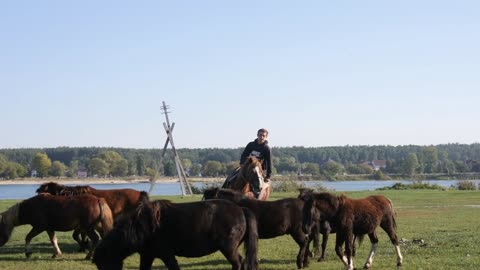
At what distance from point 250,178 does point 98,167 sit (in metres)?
88.7

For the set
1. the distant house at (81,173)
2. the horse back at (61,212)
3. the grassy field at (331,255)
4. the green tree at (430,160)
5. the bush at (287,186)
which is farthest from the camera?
the green tree at (430,160)

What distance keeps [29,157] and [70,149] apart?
9.53 m

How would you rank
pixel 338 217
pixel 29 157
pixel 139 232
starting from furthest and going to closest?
pixel 29 157 < pixel 338 217 < pixel 139 232

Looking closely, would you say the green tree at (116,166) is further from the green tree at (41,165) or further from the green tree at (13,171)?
the green tree at (13,171)

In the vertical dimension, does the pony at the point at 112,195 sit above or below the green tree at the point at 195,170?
below

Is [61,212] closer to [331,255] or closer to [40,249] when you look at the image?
[40,249]

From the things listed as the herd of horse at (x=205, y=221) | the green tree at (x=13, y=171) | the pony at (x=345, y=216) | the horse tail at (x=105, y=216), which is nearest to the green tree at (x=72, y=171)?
the green tree at (x=13, y=171)

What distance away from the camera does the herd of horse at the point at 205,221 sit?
28.1 feet

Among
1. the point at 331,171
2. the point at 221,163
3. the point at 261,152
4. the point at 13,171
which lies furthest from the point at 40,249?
the point at 13,171

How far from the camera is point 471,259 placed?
11750 mm

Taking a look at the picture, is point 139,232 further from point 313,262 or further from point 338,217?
point 313,262

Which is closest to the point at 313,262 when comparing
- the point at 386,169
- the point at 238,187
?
the point at 238,187

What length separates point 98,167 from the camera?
9900 cm

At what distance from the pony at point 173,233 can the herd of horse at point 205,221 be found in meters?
0.01
